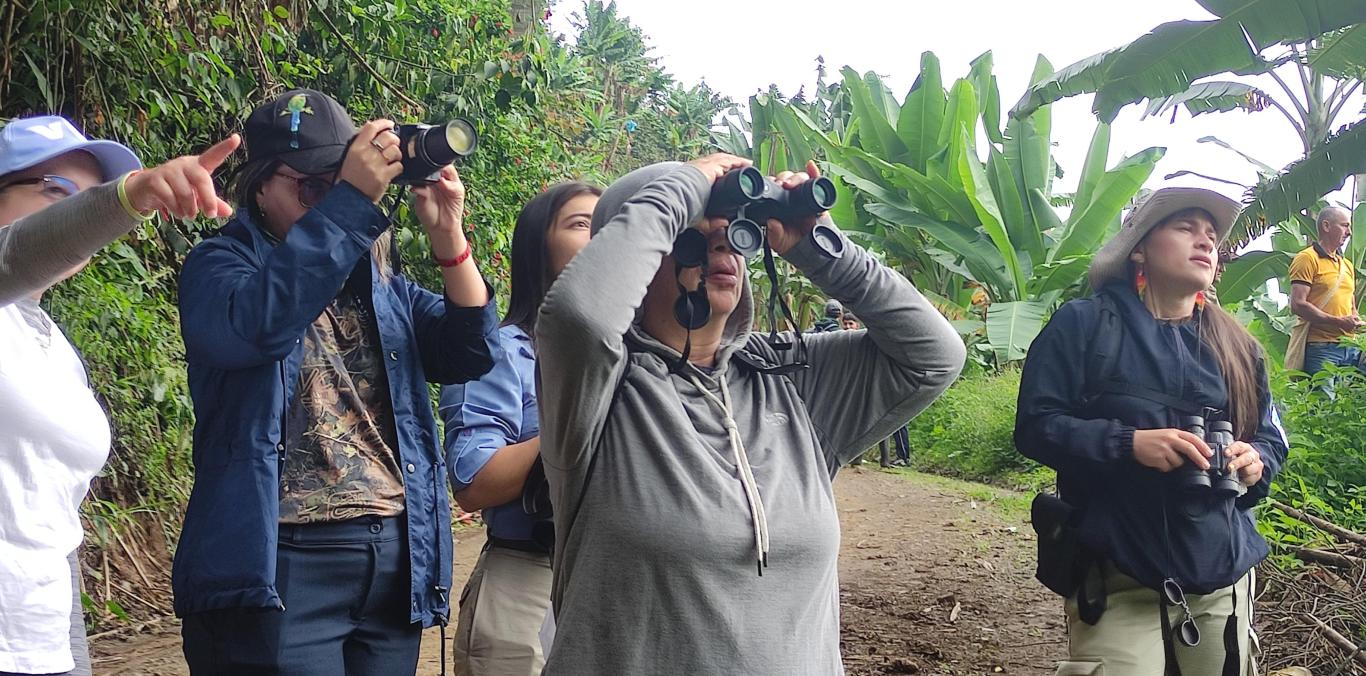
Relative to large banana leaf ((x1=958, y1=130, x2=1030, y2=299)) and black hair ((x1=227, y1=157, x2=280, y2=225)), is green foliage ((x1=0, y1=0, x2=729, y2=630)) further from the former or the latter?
large banana leaf ((x1=958, y1=130, x2=1030, y2=299))

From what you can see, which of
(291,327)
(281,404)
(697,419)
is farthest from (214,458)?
(697,419)

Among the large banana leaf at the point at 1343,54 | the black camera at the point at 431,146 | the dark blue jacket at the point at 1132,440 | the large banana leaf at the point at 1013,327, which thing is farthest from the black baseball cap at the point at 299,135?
the large banana leaf at the point at 1013,327

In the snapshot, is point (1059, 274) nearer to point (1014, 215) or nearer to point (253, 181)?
Answer: point (1014, 215)

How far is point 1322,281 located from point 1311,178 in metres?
2.71

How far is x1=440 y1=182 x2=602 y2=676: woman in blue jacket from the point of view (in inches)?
88.5

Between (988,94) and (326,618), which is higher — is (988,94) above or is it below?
above

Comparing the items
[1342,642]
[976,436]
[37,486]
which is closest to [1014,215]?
[976,436]

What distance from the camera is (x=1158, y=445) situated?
262cm

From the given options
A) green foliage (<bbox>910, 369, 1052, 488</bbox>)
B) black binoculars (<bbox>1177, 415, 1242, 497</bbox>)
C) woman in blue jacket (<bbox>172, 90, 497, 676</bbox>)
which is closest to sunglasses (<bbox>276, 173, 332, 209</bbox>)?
woman in blue jacket (<bbox>172, 90, 497, 676</bbox>)

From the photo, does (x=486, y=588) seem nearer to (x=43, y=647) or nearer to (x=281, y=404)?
(x=281, y=404)

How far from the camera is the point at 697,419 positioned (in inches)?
74.3

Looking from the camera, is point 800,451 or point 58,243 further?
point 800,451

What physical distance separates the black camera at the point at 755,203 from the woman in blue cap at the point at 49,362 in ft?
2.59

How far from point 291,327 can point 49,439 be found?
400mm
